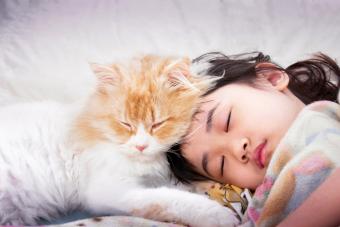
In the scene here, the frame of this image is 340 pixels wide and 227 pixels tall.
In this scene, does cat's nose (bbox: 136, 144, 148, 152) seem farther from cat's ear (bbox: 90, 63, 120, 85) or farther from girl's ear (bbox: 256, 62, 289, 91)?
girl's ear (bbox: 256, 62, 289, 91)

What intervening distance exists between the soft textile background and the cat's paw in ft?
1.15

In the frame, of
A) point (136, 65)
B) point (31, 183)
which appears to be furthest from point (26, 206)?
point (136, 65)

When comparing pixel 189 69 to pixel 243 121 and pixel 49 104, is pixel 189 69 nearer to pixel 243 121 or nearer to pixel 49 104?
pixel 243 121

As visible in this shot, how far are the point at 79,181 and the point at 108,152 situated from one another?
7 centimetres

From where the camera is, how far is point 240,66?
101 cm

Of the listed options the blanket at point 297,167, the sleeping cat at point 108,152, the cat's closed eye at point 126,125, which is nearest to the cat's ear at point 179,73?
the sleeping cat at point 108,152

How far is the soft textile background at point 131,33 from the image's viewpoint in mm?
1038

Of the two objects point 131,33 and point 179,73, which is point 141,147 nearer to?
point 179,73

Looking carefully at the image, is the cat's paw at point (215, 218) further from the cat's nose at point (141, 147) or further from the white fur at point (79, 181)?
the cat's nose at point (141, 147)

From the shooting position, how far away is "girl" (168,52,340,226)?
31.5 inches

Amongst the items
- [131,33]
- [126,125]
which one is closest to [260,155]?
[126,125]

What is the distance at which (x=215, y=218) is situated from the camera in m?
0.83

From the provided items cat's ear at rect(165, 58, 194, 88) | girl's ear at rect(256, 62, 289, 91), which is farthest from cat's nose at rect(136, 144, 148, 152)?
girl's ear at rect(256, 62, 289, 91)

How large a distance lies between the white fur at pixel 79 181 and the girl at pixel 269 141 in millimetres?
64
